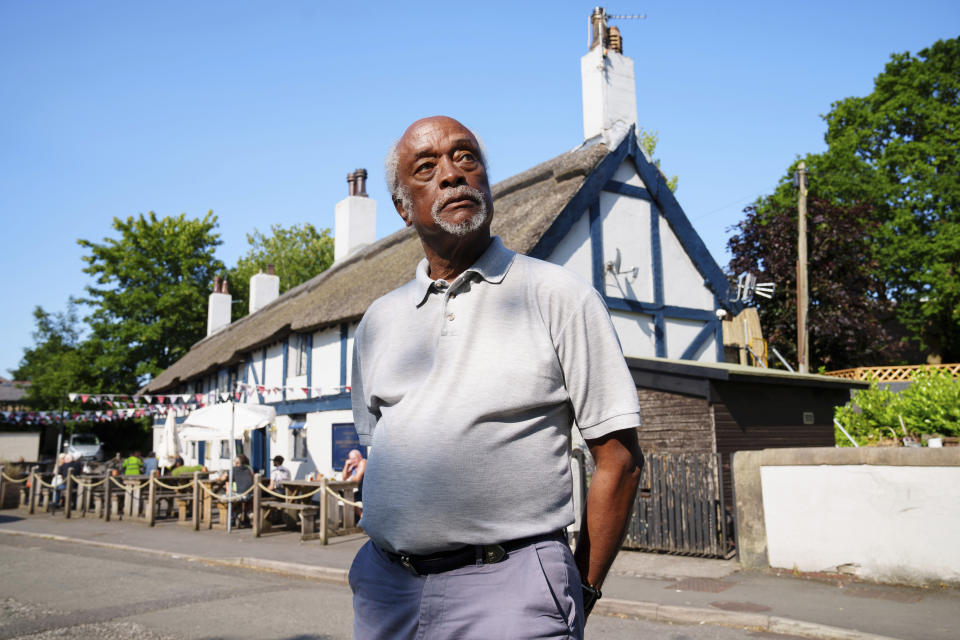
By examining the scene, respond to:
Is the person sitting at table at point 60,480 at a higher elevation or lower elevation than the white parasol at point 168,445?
lower

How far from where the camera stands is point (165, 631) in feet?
19.0

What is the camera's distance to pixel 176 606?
6824 millimetres

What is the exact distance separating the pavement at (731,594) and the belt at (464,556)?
16.4 ft

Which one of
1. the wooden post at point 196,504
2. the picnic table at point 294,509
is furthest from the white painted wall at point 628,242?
the wooden post at point 196,504

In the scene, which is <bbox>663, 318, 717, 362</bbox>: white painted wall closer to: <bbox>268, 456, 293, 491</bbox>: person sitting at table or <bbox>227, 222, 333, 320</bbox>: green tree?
<bbox>268, 456, 293, 491</bbox>: person sitting at table

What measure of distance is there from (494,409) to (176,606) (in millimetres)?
6393

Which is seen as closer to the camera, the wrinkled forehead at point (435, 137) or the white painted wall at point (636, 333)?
the wrinkled forehead at point (435, 137)

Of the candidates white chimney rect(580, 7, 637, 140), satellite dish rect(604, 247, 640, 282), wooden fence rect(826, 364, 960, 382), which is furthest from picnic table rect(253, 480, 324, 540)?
wooden fence rect(826, 364, 960, 382)

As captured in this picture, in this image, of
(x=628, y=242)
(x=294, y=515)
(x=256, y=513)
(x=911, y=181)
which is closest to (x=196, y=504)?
(x=256, y=513)

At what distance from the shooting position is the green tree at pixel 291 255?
1844 inches

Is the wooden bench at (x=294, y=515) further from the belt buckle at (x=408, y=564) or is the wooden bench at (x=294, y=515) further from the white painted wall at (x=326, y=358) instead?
the belt buckle at (x=408, y=564)

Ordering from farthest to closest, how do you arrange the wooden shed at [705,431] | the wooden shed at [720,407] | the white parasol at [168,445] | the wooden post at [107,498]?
the white parasol at [168,445] < the wooden post at [107,498] < the wooden shed at [720,407] < the wooden shed at [705,431]

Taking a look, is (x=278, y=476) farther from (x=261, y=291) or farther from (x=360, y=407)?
(x=261, y=291)

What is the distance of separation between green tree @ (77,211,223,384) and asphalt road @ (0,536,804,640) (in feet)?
92.0
